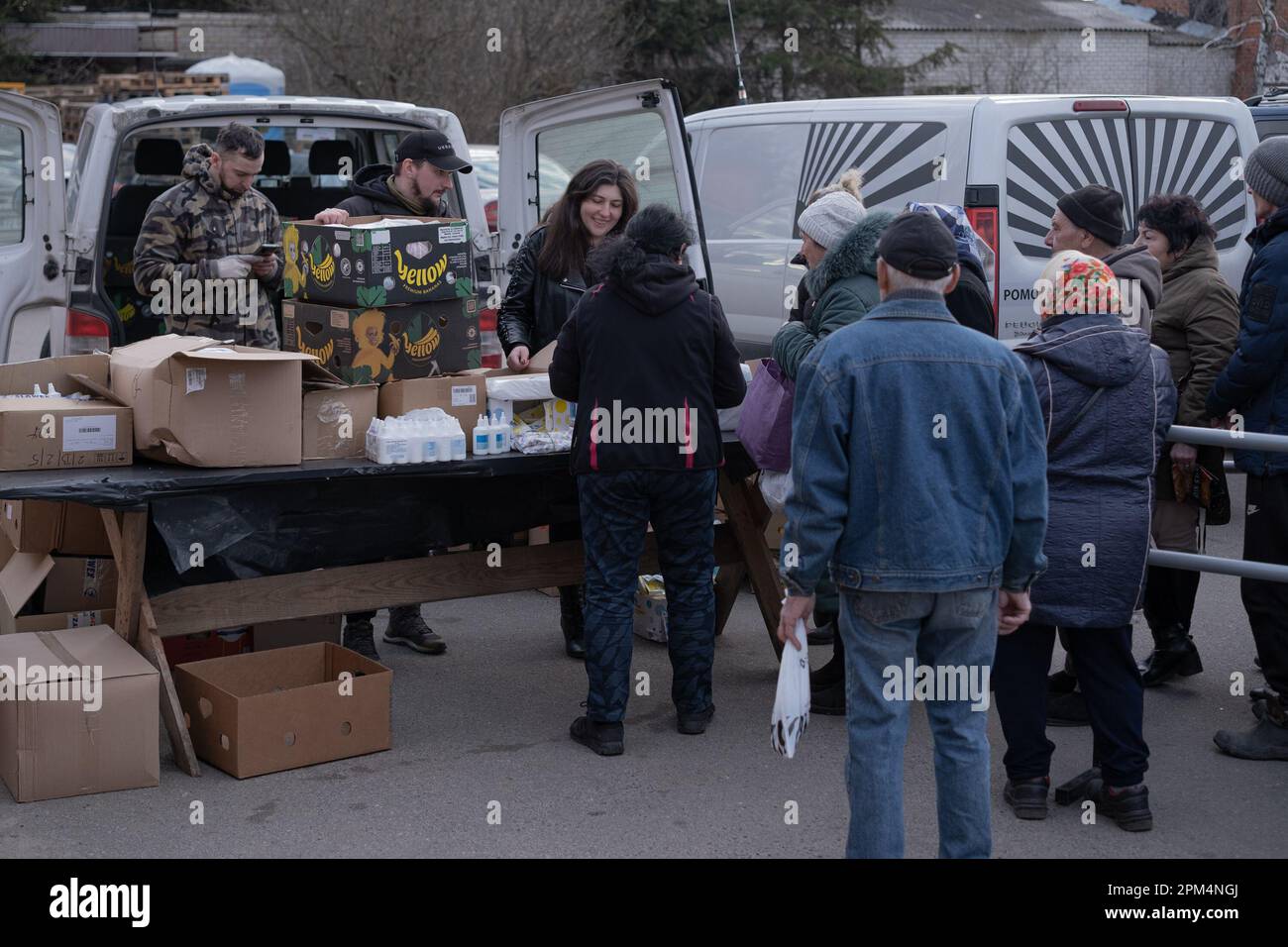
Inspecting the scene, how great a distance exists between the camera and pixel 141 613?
193 inches

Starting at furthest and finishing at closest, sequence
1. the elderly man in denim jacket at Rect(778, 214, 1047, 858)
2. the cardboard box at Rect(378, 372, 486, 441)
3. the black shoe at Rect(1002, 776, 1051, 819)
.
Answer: the cardboard box at Rect(378, 372, 486, 441), the black shoe at Rect(1002, 776, 1051, 819), the elderly man in denim jacket at Rect(778, 214, 1047, 858)

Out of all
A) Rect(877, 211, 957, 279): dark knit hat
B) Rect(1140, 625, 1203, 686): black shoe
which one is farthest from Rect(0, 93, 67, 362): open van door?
Rect(1140, 625, 1203, 686): black shoe

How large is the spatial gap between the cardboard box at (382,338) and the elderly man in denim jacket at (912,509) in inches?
80.4

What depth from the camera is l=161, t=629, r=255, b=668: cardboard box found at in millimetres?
5508

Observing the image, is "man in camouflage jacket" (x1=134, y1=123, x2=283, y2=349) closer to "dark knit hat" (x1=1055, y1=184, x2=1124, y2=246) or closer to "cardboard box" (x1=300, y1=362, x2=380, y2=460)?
"cardboard box" (x1=300, y1=362, x2=380, y2=460)

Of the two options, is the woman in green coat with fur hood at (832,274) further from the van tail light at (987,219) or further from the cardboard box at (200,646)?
the van tail light at (987,219)

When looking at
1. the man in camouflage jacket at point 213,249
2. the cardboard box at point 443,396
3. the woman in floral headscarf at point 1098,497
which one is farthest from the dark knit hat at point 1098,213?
the man in camouflage jacket at point 213,249

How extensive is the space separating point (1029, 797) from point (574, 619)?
7.63 ft

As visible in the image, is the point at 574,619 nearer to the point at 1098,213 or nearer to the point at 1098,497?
the point at 1098,497

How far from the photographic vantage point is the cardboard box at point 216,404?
15.5 ft

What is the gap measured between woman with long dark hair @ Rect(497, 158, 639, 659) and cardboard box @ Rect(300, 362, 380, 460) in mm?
857

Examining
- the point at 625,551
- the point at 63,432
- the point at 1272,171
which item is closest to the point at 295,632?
the point at 63,432

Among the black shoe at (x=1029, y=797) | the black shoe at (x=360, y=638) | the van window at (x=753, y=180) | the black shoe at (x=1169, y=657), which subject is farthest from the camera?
the van window at (x=753, y=180)
